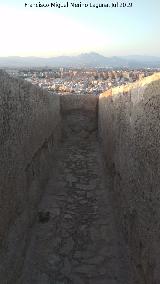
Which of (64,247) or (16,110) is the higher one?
(16,110)

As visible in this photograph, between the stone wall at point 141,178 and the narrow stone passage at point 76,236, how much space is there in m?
0.33

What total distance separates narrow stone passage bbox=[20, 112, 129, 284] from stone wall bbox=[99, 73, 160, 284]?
0.33 meters

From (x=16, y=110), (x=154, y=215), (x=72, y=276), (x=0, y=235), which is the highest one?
(x=16, y=110)

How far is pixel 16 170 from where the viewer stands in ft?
13.9

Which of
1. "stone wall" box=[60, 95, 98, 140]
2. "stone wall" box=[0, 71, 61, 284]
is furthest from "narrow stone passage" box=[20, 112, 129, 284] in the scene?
"stone wall" box=[60, 95, 98, 140]

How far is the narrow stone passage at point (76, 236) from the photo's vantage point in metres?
4.46

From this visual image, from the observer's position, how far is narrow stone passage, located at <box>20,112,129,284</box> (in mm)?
4457

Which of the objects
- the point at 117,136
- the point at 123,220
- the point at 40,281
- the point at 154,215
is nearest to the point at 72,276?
the point at 40,281

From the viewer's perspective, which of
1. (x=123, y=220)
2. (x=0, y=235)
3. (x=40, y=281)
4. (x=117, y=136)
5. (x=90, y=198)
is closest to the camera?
(x=0, y=235)

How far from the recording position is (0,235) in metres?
3.50

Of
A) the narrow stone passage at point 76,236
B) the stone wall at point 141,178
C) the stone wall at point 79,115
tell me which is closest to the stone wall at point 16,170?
the narrow stone passage at point 76,236

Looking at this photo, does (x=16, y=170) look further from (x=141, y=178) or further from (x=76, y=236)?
(x=76, y=236)

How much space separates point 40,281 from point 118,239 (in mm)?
1275

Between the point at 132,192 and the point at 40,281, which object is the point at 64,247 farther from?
the point at 132,192
